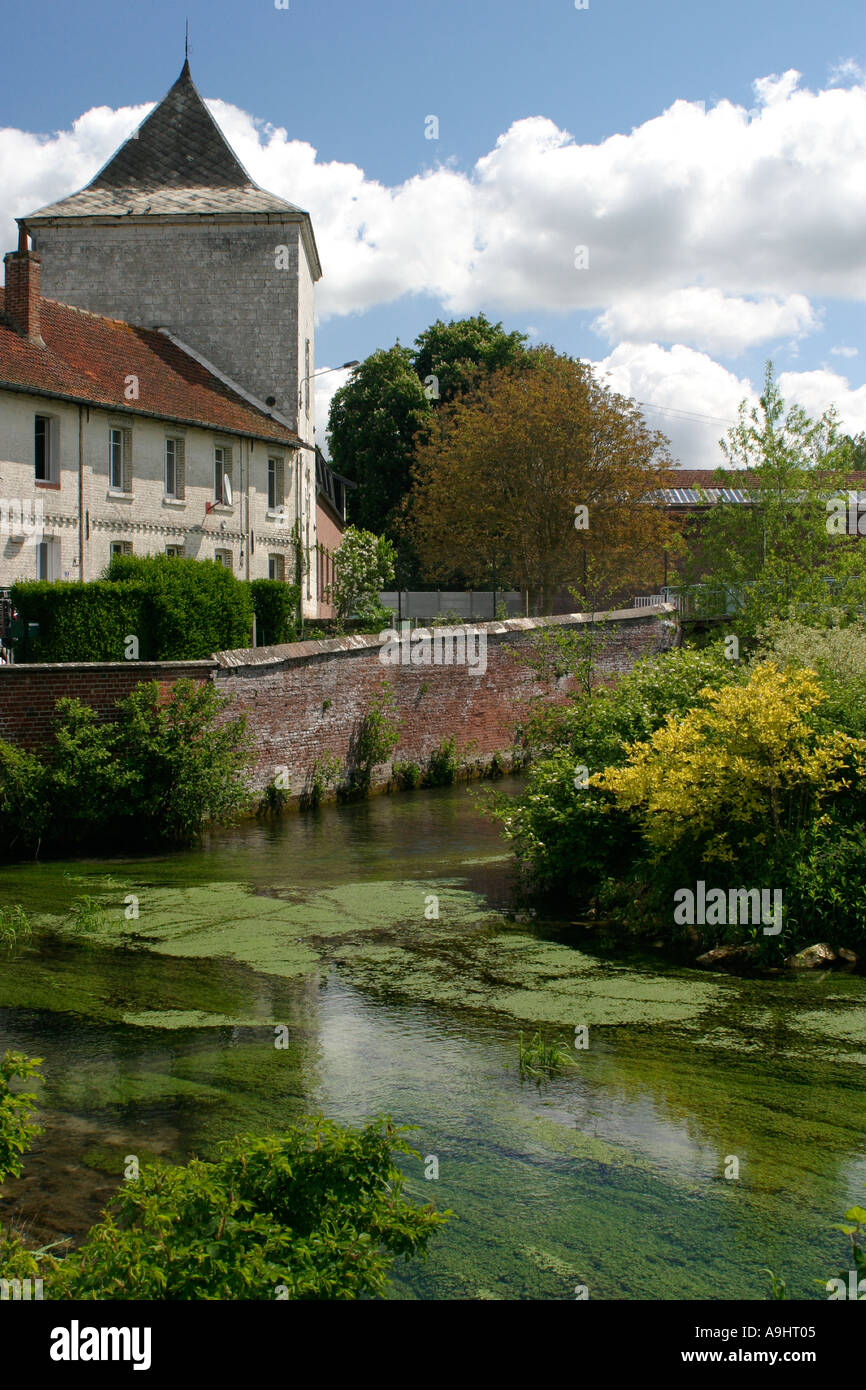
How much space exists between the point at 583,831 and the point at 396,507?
4114cm

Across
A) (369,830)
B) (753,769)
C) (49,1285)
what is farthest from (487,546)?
(49,1285)

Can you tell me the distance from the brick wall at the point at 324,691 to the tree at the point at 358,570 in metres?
8.24

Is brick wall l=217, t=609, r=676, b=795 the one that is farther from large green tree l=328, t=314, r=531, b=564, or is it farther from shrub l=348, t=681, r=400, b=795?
large green tree l=328, t=314, r=531, b=564

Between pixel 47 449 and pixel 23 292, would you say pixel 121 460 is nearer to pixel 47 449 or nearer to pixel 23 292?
pixel 47 449

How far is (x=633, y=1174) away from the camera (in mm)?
5781

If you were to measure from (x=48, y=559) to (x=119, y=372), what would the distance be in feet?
19.0

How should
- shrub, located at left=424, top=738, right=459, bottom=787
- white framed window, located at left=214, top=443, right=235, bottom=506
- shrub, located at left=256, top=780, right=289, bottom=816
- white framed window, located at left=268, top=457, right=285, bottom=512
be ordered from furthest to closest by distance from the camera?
white framed window, located at left=268, top=457, right=285, bottom=512, white framed window, located at left=214, top=443, right=235, bottom=506, shrub, located at left=424, top=738, right=459, bottom=787, shrub, located at left=256, top=780, right=289, bottom=816

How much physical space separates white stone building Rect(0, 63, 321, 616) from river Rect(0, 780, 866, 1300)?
1731cm

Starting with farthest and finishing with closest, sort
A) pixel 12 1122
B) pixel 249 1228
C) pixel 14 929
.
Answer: pixel 14 929 < pixel 12 1122 < pixel 249 1228

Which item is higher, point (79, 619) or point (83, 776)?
point (79, 619)

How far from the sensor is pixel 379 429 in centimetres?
5144

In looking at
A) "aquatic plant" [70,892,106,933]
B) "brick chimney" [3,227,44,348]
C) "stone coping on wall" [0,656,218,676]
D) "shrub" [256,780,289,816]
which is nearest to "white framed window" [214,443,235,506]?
"brick chimney" [3,227,44,348]

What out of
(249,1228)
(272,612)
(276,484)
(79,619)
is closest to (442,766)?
(272,612)

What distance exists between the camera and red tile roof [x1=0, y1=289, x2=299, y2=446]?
2670 centimetres
